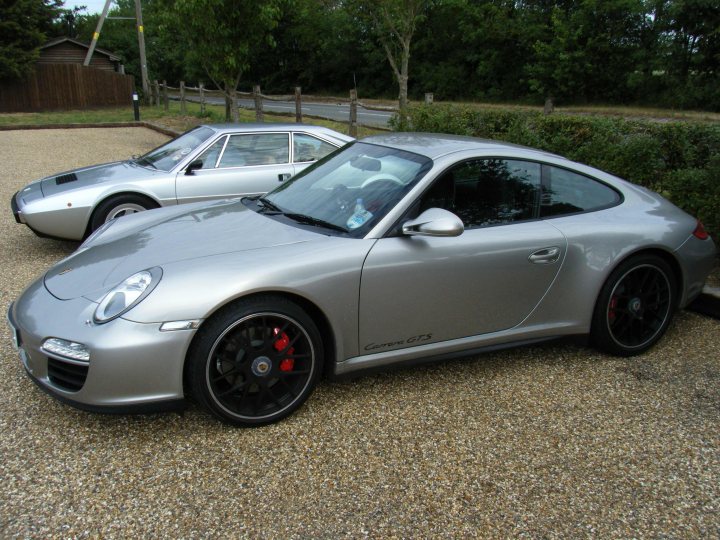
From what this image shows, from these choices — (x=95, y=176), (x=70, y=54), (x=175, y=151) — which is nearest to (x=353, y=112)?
(x=175, y=151)

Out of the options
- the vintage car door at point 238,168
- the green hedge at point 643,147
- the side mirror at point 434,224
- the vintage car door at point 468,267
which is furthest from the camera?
the vintage car door at point 238,168

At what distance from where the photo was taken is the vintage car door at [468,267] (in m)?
3.29

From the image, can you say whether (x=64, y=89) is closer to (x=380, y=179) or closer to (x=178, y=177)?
(x=178, y=177)

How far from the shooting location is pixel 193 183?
6316 millimetres

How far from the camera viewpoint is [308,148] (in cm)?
687

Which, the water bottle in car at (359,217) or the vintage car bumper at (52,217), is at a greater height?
the water bottle in car at (359,217)

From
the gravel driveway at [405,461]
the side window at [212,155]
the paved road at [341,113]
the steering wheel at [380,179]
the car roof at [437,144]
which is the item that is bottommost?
the gravel driveway at [405,461]

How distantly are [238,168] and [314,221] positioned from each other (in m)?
3.23

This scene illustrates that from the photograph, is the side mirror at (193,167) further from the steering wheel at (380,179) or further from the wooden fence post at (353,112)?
the wooden fence post at (353,112)

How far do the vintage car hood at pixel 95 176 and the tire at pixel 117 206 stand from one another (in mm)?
208

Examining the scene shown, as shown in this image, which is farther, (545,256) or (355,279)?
(545,256)

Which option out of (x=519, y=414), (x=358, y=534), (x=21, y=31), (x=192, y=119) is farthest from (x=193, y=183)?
(x=21, y=31)

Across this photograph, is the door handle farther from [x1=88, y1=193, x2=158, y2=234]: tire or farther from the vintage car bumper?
the vintage car bumper

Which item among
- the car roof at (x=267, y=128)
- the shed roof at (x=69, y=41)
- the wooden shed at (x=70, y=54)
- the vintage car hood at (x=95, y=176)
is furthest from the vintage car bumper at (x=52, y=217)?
the wooden shed at (x=70, y=54)
